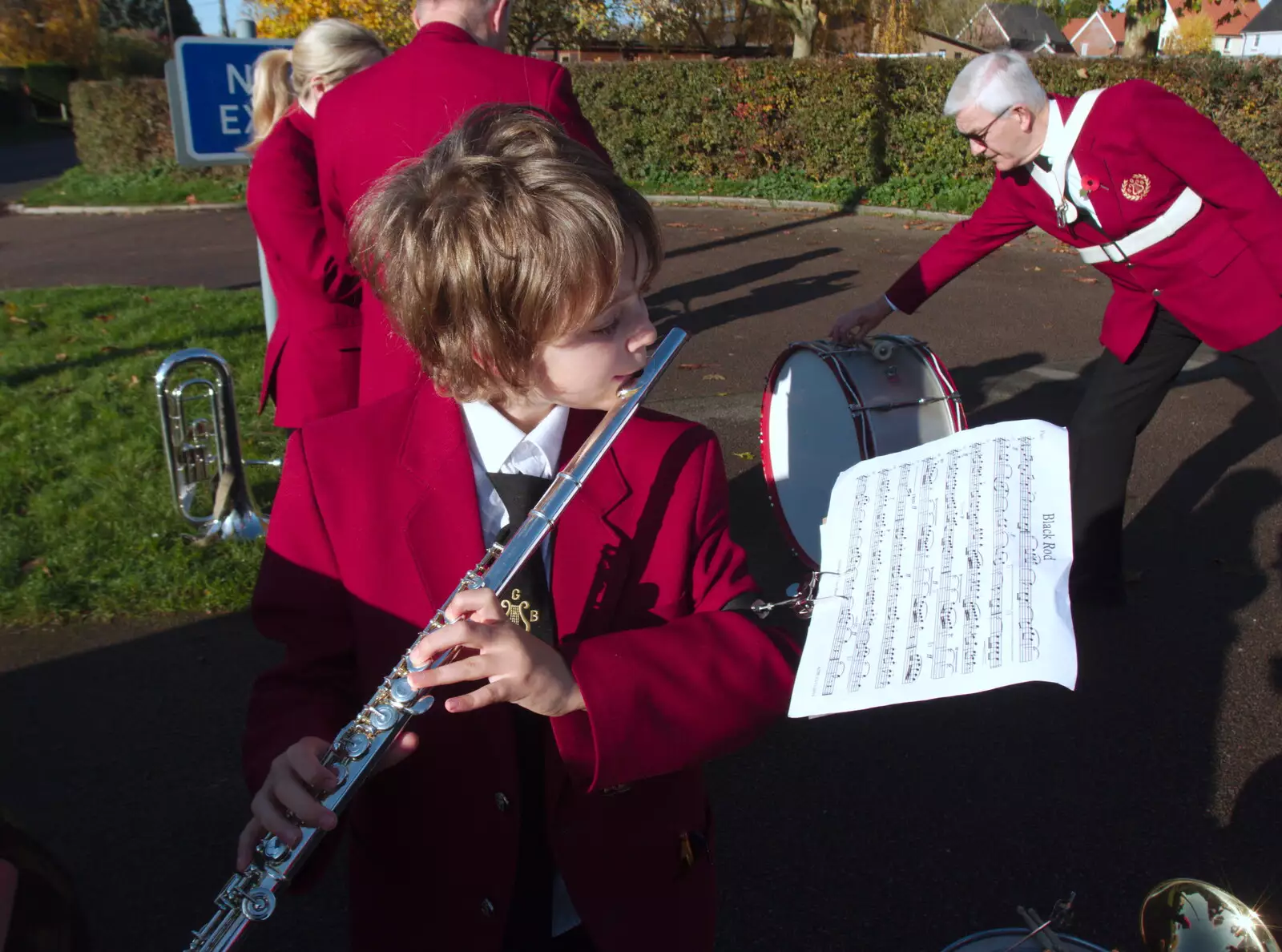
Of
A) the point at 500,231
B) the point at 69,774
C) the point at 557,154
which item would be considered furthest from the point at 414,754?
the point at 69,774

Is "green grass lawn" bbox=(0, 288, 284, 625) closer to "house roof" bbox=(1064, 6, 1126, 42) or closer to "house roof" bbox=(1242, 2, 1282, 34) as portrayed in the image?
"house roof" bbox=(1242, 2, 1282, 34)

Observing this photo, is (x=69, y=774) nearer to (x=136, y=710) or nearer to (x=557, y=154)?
(x=136, y=710)

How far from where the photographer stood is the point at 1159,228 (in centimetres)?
331

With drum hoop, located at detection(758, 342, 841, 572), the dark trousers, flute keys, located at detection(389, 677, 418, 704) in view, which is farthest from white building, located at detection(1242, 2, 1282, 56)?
flute keys, located at detection(389, 677, 418, 704)

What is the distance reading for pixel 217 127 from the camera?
4.34m

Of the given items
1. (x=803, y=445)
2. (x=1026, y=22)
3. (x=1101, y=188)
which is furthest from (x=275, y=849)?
(x=1026, y=22)

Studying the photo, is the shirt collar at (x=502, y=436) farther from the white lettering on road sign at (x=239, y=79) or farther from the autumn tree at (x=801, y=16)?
the autumn tree at (x=801, y=16)

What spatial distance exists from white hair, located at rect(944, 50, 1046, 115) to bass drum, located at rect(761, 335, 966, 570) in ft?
2.58

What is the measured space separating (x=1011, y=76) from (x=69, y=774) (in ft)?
11.4

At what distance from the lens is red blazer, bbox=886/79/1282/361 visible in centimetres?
315

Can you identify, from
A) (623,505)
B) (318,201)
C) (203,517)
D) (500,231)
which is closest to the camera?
(500,231)

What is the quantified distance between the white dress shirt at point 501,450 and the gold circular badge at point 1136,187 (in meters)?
2.53

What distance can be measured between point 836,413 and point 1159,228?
3.72 ft

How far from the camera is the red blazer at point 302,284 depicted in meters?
3.16
